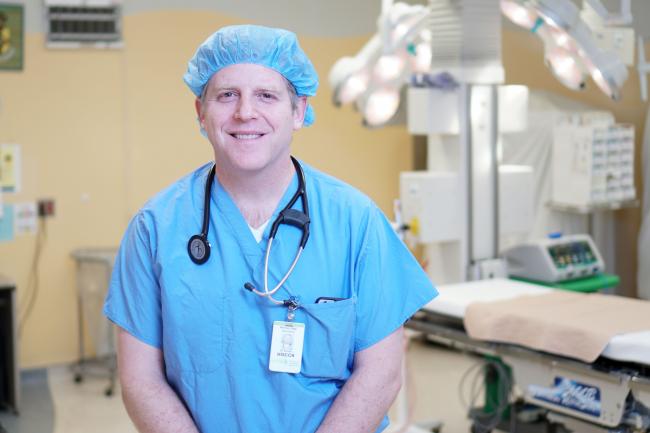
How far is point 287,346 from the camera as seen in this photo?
171 centimetres

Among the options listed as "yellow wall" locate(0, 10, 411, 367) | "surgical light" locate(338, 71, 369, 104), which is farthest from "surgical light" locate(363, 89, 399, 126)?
"yellow wall" locate(0, 10, 411, 367)

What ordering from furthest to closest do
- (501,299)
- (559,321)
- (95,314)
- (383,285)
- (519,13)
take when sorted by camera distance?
1. (95,314)
2. (519,13)
3. (501,299)
4. (559,321)
5. (383,285)

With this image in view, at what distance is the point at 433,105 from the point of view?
3.87 meters

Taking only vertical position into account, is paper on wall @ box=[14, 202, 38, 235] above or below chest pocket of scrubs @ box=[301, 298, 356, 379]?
above

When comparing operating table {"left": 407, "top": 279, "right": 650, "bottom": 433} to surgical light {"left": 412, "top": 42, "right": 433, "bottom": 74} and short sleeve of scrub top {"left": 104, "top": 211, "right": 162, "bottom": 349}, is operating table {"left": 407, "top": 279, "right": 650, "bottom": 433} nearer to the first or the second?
surgical light {"left": 412, "top": 42, "right": 433, "bottom": 74}

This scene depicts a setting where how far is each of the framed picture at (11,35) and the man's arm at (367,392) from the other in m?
3.84

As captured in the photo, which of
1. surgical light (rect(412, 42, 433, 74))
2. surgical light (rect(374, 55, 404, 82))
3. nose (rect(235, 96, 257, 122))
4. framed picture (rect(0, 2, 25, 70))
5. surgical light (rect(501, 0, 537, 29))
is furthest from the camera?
framed picture (rect(0, 2, 25, 70))

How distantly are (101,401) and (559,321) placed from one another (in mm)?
2698

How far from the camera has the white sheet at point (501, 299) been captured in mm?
2807

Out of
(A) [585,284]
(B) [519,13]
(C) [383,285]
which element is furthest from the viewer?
(A) [585,284]

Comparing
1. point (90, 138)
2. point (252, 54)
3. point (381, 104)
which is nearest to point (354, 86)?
point (381, 104)

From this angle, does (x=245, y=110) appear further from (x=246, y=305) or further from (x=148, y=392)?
(x=148, y=392)

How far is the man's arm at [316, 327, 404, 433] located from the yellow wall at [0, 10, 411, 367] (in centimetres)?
375

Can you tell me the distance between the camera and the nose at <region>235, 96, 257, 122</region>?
1660 millimetres
